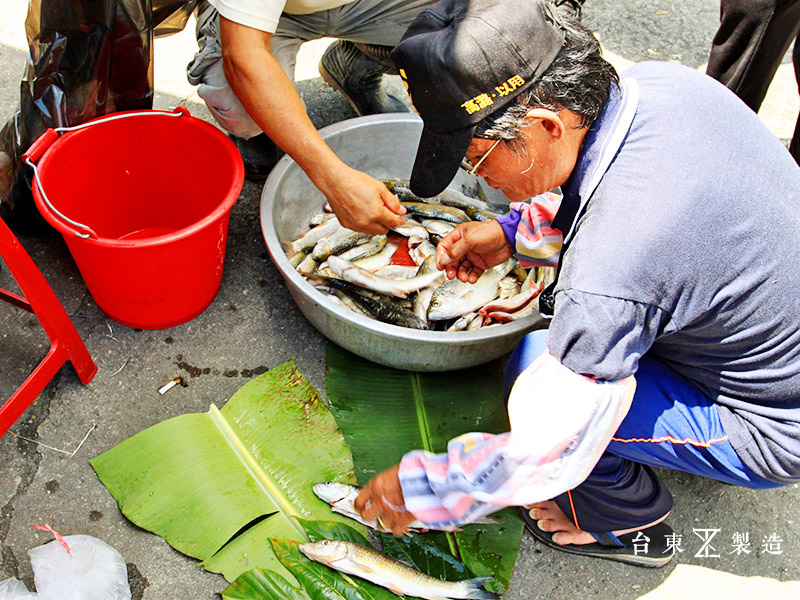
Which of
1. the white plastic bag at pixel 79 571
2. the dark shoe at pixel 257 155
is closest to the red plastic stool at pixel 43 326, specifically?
the white plastic bag at pixel 79 571

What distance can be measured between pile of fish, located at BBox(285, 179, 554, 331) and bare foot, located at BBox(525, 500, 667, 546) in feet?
2.45

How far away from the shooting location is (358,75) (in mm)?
3645

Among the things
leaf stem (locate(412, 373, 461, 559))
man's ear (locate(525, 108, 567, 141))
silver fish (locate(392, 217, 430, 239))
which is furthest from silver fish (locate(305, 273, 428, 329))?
man's ear (locate(525, 108, 567, 141))

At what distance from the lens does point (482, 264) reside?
2607 millimetres

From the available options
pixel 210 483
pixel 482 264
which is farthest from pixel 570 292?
pixel 210 483

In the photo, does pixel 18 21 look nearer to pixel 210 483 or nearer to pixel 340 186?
pixel 340 186

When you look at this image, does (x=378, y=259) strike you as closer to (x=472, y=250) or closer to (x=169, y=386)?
(x=472, y=250)

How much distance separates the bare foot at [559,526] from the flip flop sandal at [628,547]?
19mm

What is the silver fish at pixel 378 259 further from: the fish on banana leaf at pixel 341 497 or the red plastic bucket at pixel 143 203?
the fish on banana leaf at pixel 341 497

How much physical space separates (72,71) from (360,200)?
1.32 metres

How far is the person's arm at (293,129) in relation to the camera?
2.41 meters

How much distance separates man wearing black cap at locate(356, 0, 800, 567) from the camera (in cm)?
150

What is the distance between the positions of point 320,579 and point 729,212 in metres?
1.68

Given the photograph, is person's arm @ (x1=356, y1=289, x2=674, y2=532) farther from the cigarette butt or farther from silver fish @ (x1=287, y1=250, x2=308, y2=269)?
silver fish @ (x1=287, y1=250, x2=308, y2=269)
